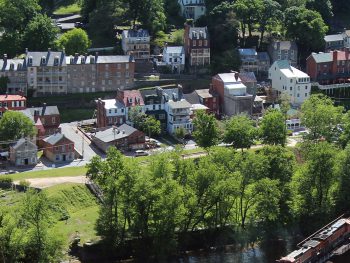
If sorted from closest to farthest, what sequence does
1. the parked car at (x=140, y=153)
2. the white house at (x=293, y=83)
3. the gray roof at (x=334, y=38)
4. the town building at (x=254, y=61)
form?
the parked car at (x=140, y=153)
the white house at (x=293, y=83)
the town building at (x=254, y=61)
the gray roof at (x=334, y=38)

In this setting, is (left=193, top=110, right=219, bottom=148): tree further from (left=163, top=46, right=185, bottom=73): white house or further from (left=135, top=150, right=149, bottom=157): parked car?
(left=163, top=46, right=185, bottom=73): white house

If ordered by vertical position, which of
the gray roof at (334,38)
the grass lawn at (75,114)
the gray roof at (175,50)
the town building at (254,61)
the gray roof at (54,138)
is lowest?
the gray roof at (54,138)

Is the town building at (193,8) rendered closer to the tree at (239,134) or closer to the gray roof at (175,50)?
the gray roof at (175,50)

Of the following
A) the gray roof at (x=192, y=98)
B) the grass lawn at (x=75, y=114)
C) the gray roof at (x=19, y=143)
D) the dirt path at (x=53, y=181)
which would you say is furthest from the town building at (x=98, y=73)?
the dirt path at (x=53, y=181)

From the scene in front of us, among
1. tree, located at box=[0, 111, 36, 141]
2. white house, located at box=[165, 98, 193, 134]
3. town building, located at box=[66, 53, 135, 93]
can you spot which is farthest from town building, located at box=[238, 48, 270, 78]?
tree, located at box=[0, 111, 36, 141]

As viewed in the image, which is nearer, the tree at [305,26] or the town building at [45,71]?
the town building at [45,71]

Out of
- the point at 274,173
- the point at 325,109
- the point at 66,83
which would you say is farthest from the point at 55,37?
the point at 274,173
